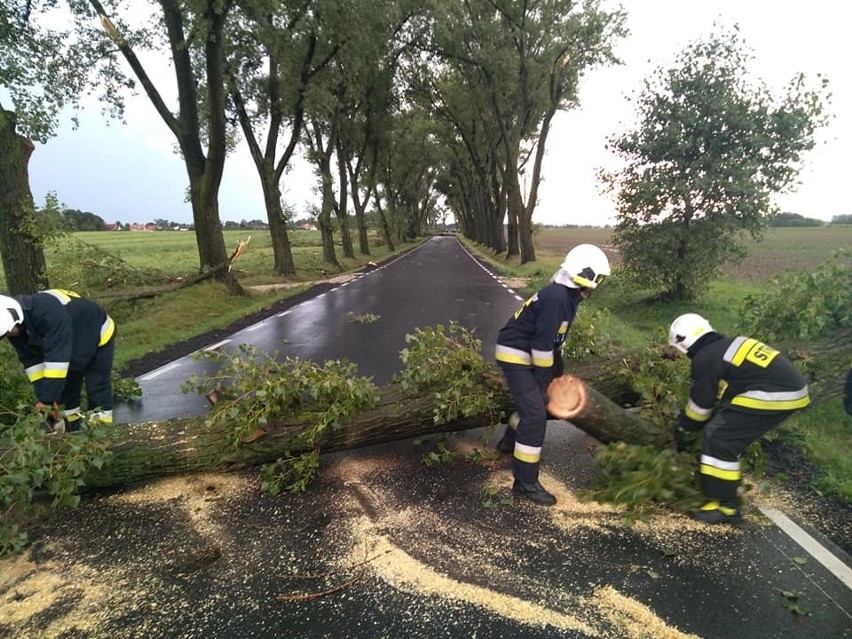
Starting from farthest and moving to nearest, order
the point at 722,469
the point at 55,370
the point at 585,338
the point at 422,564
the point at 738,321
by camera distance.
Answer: the point at 738,321 < the point at 585,338 < the point at 55,370 < the point at 722,469 < the point at 422,564

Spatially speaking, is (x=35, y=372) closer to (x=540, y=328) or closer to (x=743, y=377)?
(x=540, y=328)

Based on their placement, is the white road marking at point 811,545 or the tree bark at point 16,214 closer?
the white road marking at point 811,545

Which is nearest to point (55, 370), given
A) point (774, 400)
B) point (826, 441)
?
point (774, 400)

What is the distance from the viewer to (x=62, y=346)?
385 cm

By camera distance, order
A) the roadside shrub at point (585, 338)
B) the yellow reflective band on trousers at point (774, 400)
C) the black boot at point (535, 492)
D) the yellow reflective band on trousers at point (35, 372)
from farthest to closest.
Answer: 1. the roadside shrub at point (585, 338)
2. the yellow reflective band on trousers at point (35, 372)
3. the black boot at point (535, 492)
4. the yellow reflective band on trousers at point (774, 400)

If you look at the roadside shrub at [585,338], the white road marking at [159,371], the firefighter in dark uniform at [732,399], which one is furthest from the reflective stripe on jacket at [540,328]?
the white road marking at [159,371]

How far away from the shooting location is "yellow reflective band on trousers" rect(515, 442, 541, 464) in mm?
3559

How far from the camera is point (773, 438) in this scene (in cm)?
446

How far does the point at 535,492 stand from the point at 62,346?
3.81 metres

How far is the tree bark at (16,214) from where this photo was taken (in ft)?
26.2

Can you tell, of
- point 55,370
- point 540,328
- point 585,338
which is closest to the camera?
point 540,328

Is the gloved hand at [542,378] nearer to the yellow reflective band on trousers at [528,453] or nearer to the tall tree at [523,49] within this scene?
the yellow reflective band on trousers at [528,453]

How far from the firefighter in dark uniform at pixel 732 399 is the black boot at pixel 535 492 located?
98 centimetres

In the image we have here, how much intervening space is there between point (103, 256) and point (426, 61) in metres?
18.4
